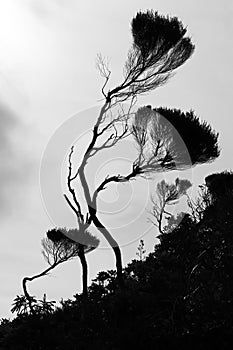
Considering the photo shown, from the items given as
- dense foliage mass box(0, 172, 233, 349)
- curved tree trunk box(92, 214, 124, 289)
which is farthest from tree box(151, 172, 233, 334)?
curved tree trunk box(92, 214, 124, 289)

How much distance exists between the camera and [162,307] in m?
12.1

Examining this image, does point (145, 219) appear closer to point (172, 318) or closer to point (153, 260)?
point (153, 260)

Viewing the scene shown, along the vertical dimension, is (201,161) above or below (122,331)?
above

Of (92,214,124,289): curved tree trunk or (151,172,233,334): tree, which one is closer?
(151,172,233,334): tree

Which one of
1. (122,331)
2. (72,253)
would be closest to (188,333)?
(122,331)

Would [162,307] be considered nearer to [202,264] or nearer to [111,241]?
[202,264]

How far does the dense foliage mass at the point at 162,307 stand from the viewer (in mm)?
11422

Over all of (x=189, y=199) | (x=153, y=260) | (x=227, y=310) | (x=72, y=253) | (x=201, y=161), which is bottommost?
(x=227, y=310)

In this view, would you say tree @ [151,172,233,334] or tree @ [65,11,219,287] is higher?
tree @ [65,11,219,287]

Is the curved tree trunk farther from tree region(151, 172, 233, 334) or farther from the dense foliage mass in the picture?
tree region(151, 172, 233, 334)

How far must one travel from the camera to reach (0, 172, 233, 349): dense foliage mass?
1142 cm

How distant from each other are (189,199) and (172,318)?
6424 millimetres

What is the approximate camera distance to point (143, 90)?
18484 millimetres

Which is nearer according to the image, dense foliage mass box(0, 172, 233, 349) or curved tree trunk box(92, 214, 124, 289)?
dense foliage mass box(0, 172, 233, 349)
